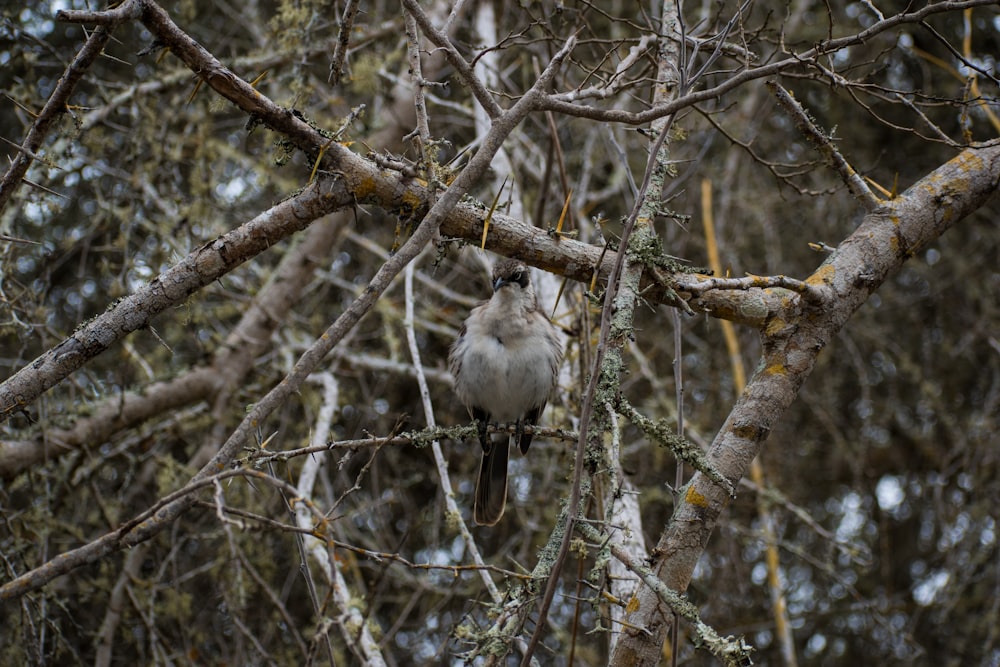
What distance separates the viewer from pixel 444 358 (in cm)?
648

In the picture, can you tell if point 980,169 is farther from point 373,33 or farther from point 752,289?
point 373,33

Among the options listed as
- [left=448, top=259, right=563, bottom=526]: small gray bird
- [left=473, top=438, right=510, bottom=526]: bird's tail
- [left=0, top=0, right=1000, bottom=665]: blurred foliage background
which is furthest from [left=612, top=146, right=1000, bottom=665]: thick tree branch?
[left=473, top=438, right=510, bottom=526]: bird's tail

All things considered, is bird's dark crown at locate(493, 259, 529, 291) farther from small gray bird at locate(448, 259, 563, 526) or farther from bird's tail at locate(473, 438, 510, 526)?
bird's tail at locate(473, 438, 510, 526)

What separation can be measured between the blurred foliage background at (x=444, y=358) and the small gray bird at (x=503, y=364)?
228 millimetres

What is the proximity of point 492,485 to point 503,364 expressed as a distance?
0.68 m

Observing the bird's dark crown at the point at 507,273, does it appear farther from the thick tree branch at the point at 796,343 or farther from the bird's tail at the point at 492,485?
→ the thick tree branch at the point at 796,343

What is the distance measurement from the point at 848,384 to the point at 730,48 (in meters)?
4.09

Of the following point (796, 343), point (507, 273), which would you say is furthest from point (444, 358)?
point (796, 343)

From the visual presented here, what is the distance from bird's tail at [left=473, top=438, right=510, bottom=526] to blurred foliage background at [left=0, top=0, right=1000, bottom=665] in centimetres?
27

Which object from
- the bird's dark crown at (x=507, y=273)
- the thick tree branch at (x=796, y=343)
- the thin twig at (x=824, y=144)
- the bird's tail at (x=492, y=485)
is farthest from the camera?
the bird's tail at (x=492, y=485)

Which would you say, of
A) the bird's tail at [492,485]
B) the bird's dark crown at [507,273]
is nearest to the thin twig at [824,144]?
the bird's dark crown at [507,273]

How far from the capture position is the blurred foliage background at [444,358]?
183 inches

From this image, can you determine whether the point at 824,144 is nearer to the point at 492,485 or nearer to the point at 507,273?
the point at 507,273

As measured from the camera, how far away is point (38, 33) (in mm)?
5488
